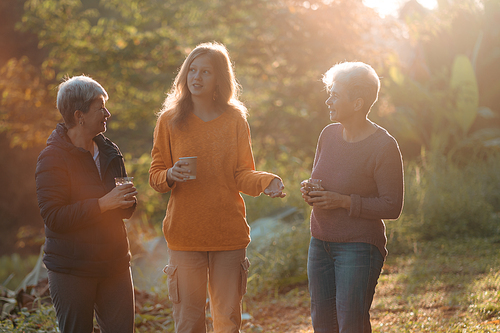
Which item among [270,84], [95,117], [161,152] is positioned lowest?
[161,152]

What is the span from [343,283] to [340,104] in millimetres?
994

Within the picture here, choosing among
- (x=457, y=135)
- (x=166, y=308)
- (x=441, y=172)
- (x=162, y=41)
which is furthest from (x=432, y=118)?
(x=166, y=308)

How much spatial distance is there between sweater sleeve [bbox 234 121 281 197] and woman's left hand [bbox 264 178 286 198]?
3cm

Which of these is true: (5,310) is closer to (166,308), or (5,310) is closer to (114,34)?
(166,308)

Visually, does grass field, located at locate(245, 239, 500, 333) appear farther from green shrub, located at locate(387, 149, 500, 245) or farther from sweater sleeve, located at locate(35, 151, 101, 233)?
sweater sleeve, located at locate(35, 151, 101, 233)

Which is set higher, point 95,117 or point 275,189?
point 95,117

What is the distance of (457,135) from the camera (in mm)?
11336

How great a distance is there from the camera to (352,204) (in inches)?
95.5

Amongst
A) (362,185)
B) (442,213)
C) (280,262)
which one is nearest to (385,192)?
(362,185)

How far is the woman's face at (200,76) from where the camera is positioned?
272 cm

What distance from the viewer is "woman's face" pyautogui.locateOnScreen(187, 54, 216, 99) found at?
2.72m

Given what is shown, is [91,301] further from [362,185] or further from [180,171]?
[362,185]

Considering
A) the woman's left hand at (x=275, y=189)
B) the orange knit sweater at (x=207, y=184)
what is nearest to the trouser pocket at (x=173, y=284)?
the orange knit sweater at (x=207, y=184)

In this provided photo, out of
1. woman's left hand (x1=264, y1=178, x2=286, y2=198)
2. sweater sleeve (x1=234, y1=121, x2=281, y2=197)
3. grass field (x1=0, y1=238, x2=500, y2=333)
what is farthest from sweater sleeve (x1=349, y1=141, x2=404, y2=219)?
grass field (x1=0, y1=238, x2=500, y2=333)
